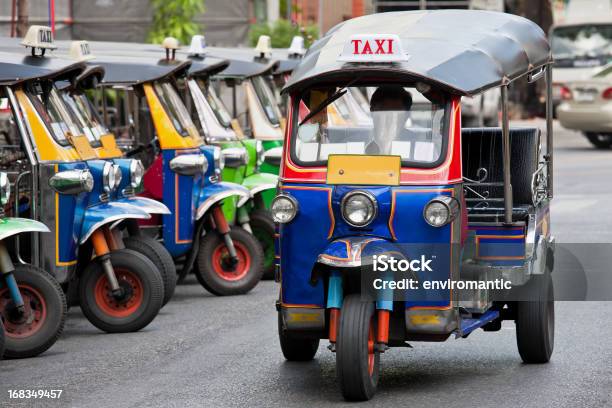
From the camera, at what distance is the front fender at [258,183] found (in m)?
13.2

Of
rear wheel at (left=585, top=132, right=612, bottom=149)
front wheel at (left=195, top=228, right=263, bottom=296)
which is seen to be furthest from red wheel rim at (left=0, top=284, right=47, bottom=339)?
rear wheel at (left=585, top=132, right=612, bottom=149)

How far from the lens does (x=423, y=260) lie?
309 inches

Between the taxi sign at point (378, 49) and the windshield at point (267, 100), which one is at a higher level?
the taxi sign at point (378, 49)

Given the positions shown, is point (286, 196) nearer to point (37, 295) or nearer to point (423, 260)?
point (423, 260)

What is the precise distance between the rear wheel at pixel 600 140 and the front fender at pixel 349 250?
22021mm

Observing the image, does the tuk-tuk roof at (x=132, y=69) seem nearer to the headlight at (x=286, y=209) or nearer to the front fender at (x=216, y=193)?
the front fender at (x=216, y=193)

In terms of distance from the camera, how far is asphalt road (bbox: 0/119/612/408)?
8016mm

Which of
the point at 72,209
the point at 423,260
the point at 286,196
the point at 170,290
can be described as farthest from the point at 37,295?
the point at 423,260

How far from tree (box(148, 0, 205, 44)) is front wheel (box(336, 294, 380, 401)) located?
1964cm

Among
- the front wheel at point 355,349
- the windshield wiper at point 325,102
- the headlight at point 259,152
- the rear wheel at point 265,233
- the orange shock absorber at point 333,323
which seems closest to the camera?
the front wheel at point 355,349

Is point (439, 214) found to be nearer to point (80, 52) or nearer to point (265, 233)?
point (80, 52)

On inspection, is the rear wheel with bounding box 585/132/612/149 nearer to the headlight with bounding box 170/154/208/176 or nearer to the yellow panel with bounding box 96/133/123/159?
the headlight with bounding box 170/154/208/176

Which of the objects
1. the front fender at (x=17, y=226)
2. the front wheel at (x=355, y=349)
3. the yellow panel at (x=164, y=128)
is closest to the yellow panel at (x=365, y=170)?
the front wheel at (x=355, y=349)

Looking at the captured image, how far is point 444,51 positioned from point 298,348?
2.12m
